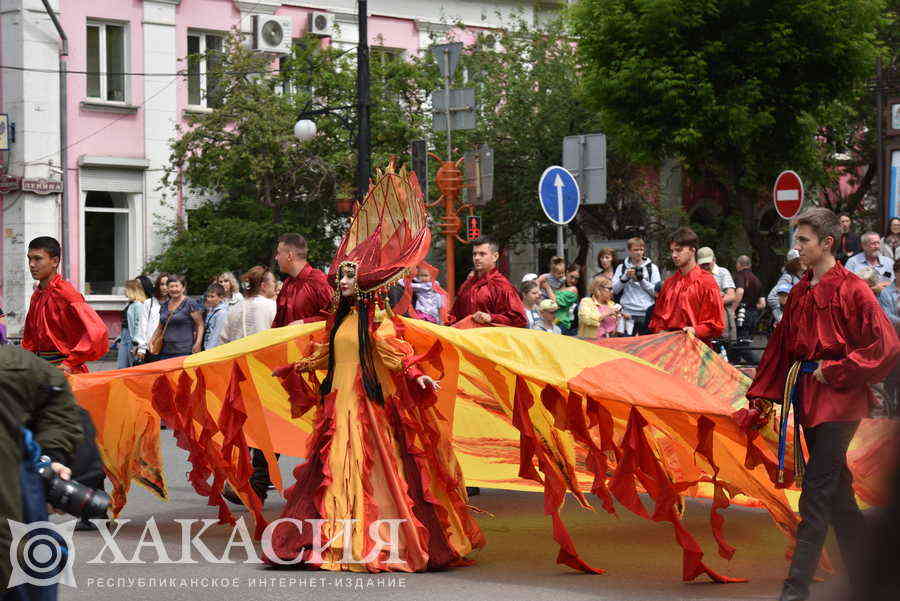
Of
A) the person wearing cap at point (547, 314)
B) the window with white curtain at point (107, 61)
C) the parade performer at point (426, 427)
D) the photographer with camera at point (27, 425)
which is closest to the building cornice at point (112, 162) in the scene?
the window with white curtain at point (107, 61)

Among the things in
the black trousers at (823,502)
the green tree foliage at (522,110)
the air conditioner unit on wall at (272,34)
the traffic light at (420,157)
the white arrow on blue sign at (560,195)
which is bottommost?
the black trousers at (823,502)

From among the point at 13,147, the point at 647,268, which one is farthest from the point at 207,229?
the point at 647,268

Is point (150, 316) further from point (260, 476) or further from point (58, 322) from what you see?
point (58, 322)

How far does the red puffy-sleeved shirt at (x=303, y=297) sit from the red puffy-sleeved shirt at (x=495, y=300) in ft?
5.40

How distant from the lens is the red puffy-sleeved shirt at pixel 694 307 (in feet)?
35.0

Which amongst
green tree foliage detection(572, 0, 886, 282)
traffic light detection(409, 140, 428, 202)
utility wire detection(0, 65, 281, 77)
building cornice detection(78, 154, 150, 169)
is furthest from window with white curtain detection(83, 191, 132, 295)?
traffic light detection(409, 140, 428, 202)

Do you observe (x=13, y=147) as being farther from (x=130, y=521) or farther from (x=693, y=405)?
(x=693, y=405)

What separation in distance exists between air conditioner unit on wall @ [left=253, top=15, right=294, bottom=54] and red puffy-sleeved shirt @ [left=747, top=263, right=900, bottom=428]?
24431 millimetres

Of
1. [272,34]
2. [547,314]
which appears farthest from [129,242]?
[547,314]

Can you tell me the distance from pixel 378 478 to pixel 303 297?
7.98ft

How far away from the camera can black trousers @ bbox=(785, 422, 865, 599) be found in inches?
260

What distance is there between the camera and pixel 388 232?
8641mm

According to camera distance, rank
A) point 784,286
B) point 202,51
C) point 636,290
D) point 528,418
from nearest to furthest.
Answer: point 528,418, point 636,290, point 784,286, point 202,51

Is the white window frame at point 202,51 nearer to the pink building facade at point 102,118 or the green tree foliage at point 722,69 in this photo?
the pink building facade at point 102,118
